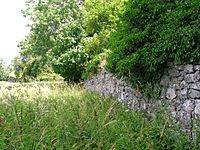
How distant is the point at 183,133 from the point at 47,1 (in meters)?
21.4

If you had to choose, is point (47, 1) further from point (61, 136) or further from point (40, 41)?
point (61, 136)

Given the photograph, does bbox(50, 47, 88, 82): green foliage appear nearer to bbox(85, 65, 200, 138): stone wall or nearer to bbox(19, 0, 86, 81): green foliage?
bbox(19, 0, 86, 81): green foliage

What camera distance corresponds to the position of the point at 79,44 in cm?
1597

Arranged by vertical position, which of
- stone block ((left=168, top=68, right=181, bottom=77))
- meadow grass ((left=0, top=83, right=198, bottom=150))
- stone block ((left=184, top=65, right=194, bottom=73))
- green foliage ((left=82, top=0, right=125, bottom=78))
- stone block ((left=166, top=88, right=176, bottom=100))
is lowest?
meadow grass ((left=0, top=83, right=198, bottom=150))

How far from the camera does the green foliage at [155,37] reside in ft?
14.4

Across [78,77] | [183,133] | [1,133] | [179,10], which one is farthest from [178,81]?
[78,77]

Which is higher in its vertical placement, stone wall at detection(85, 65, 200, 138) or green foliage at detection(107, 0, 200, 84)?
green foliage at detection(107, 0, 200, 84)

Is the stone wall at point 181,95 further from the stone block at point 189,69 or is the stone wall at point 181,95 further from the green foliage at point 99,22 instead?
the green foliage at point 99,22

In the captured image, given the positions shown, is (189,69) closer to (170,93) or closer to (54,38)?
(170,93)

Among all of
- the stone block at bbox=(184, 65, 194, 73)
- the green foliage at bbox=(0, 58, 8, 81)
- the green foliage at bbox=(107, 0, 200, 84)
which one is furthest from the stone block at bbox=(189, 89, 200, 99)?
the green foliage at bbox=(0, 58, 8, 81)

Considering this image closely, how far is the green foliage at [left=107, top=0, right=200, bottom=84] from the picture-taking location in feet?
14.4

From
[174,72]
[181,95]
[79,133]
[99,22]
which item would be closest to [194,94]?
[181,95]

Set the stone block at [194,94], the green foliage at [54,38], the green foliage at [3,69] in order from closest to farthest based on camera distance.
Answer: the stone block at [194,94] → the green foliage at [54,38] → the green foliage at [3,69]

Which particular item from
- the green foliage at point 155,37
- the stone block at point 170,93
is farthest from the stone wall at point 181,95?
the green foliage at point 155,37
